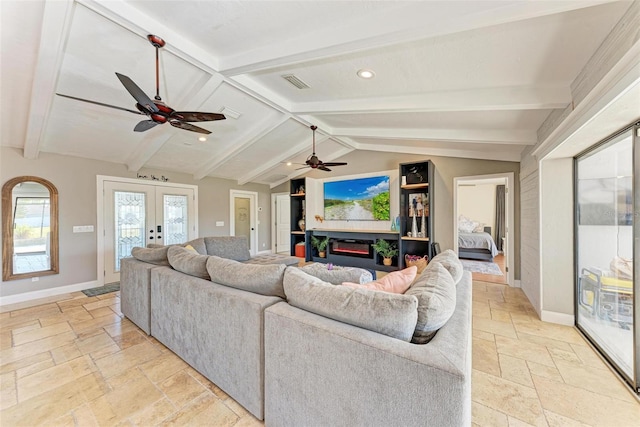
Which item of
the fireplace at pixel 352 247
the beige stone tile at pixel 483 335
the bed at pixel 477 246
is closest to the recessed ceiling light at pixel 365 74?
the beige stone tile at pixel 483 335

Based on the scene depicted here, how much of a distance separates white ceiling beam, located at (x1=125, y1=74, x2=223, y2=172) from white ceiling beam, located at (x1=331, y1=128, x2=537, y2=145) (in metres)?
2.70

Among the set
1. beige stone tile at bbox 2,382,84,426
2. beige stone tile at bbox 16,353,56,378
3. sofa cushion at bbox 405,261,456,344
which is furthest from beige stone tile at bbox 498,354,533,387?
beige stone tile at bbox 16,353,56,378

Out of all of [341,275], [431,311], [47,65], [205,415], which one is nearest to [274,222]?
[47,65]

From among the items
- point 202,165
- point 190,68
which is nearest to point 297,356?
point 190,68

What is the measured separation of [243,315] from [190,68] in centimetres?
279

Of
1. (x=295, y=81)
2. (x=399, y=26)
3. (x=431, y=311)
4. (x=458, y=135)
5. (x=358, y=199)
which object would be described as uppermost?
(x=295, y=81)

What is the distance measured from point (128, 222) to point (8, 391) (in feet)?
12.5

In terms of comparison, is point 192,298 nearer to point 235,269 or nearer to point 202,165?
point 235,269

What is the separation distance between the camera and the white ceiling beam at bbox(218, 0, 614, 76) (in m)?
1.51

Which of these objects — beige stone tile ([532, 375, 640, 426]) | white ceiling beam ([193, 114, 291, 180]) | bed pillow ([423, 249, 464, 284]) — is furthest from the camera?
white ceiling beam ([193, 114, 291, 180])

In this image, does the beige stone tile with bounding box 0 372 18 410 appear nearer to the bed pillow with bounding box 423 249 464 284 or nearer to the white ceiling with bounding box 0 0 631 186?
the white ceiling with bounding box 0 0 631 186

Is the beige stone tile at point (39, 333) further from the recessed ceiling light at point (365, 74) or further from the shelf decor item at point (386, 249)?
the shelf decor item at point (386, 249)

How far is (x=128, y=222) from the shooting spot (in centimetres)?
518

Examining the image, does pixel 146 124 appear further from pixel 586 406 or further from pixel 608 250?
pixel 608 250
